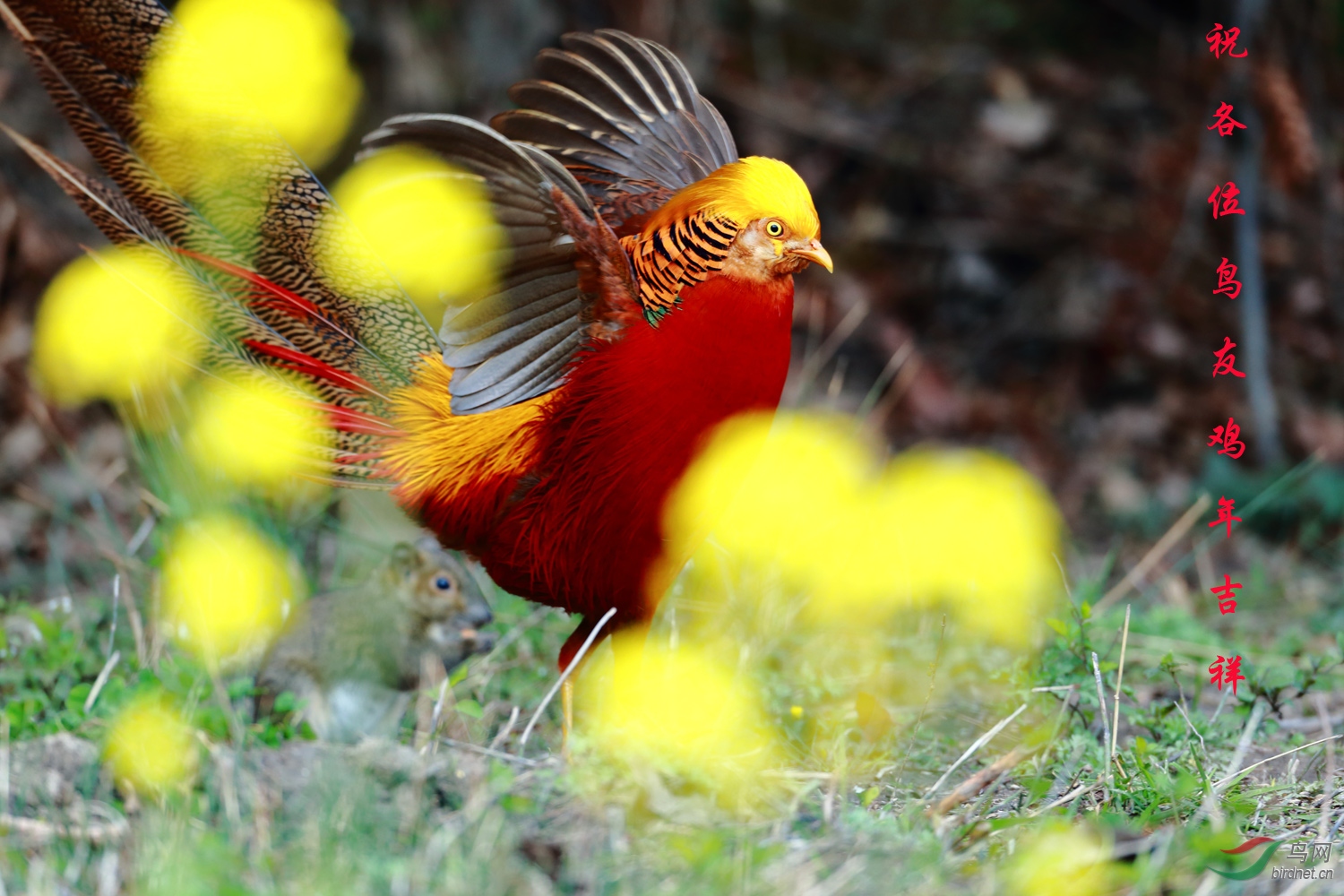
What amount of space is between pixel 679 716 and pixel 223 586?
4.07ft

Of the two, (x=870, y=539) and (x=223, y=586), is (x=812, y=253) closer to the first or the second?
(x=870, y=539)

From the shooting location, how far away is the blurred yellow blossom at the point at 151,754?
2.12 m

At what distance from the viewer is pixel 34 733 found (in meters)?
2.52

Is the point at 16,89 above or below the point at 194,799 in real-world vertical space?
above

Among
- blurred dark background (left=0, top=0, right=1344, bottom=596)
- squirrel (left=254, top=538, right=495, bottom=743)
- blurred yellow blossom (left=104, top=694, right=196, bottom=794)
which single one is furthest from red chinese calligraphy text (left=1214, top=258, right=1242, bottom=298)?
blurred yellow blossom (left=104, top=694, right=196, bottom=794)

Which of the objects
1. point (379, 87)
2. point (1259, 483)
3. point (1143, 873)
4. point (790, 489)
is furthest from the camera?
point (379, 87)

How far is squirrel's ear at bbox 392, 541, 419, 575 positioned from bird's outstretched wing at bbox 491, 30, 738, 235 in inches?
39.1

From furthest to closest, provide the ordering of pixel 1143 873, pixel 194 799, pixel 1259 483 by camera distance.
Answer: pixel 1259 483 < pixel 194 799 < pixel 1143 873

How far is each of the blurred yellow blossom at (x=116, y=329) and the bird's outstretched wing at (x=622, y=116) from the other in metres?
0.75

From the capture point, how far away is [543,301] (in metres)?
2.21

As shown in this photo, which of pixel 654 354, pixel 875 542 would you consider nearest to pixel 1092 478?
pixel 875 542

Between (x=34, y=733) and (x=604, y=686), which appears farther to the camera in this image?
(x=604, y=686)

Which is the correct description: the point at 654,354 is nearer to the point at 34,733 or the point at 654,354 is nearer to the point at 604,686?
the point at 604,686

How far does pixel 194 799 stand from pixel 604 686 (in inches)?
38.3
